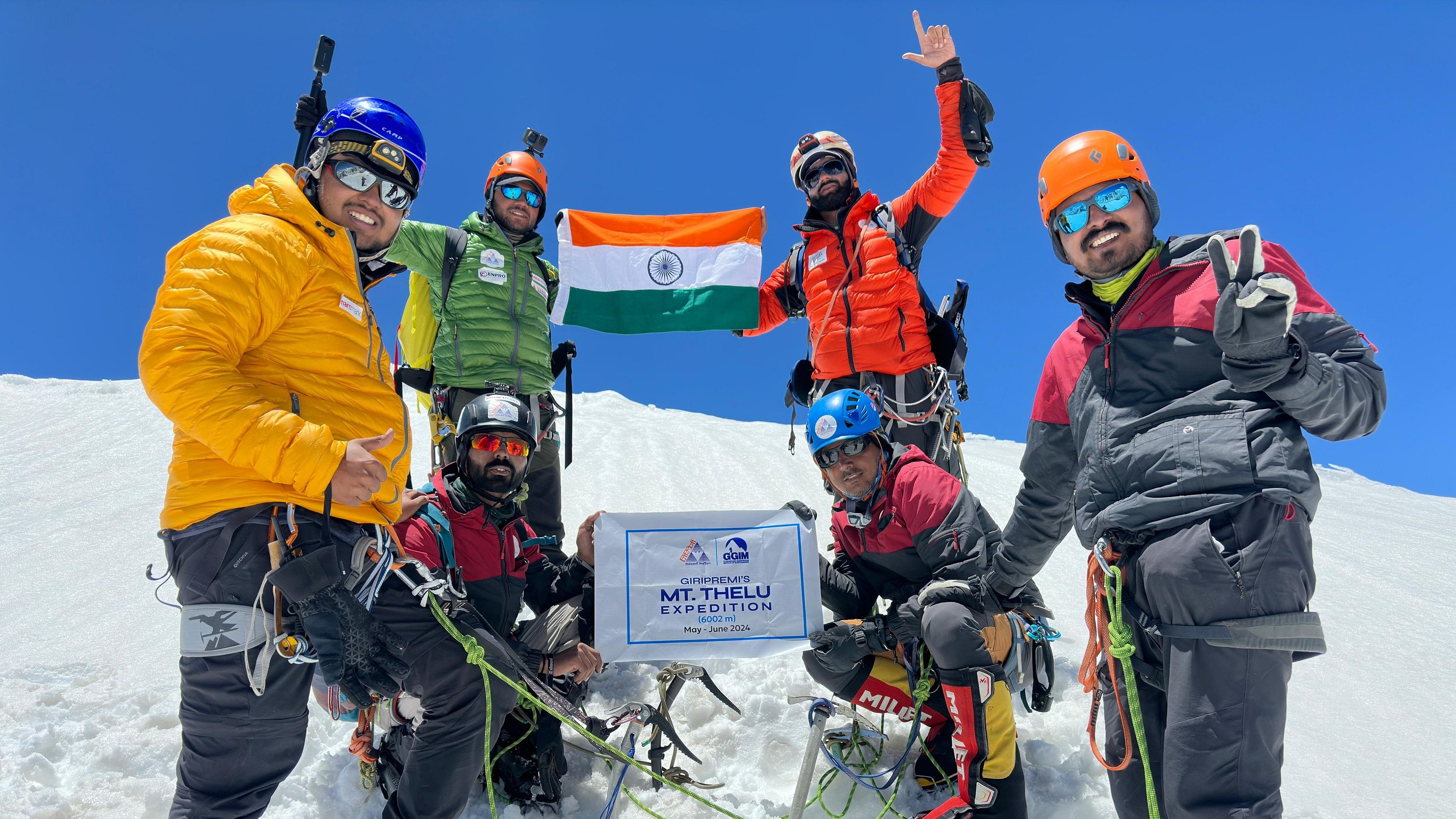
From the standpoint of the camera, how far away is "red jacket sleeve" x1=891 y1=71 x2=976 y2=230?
557 centimetres

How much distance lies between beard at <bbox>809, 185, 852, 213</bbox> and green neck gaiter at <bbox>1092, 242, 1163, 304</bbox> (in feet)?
9.88

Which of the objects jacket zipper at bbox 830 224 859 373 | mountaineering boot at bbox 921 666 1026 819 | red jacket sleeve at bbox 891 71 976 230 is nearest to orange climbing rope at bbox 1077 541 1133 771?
mountaineering boot at bbox 921 666 1026 819

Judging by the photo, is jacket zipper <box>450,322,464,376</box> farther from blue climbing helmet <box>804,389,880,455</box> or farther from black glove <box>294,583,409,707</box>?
black glove <box>294,583,409,707</box>

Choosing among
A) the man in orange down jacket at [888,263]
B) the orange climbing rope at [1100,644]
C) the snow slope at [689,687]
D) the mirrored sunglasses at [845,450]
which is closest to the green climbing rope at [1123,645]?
the orange climbing rope at [1100,644]

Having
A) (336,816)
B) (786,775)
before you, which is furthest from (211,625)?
(786,775)

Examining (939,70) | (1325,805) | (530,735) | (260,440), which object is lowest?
(1325,805)

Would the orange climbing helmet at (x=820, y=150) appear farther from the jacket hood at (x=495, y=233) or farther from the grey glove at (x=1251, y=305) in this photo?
the grey glove at (x=1251, y=305)

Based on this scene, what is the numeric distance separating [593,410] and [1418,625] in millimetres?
12353

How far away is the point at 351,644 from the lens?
9.18 feet

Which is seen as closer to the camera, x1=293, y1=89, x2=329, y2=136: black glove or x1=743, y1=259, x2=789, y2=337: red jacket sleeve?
x1=293, y1=89, x2=329, y2=136: black glove

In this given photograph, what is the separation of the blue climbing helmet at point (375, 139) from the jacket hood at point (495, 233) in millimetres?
2776

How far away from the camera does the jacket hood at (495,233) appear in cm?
595

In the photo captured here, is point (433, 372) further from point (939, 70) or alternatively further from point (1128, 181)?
point (1128, 181)

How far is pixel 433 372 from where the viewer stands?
5.71 m
